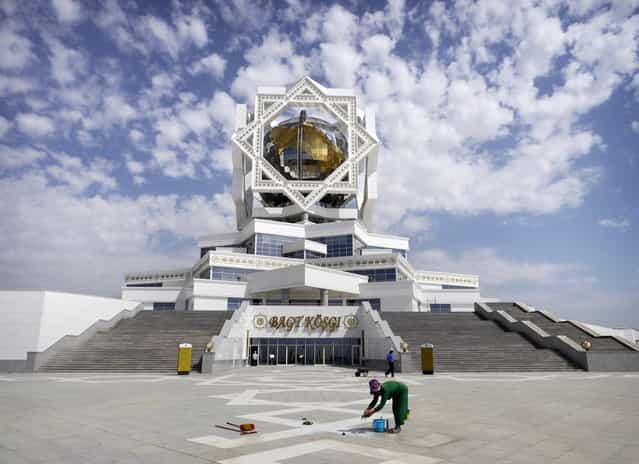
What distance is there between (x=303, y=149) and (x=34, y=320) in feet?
175

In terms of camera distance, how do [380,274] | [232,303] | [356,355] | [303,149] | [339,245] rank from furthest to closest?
[303,149], [339,245], [380,274], [232,303], [356,355]

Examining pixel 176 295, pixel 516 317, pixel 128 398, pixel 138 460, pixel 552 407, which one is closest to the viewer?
pixel 138 460

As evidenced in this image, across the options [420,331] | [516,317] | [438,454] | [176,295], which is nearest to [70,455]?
[438,454]

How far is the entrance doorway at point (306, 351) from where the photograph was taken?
114ft

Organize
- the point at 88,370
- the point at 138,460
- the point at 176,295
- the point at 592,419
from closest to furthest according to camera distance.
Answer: the point at 138,460, the point at 592,419, the point at 88,370, the point at 176,295

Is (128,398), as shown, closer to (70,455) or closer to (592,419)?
(70,455)

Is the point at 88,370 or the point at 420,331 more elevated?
the point at 420,331

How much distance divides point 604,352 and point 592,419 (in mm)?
19048

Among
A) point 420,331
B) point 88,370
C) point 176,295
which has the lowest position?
point 88,370

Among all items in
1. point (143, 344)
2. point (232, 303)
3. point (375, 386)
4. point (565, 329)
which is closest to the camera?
point (375, 386)

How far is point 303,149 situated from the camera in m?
75.2

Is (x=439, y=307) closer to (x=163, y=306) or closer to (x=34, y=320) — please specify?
(x=163, y=306)

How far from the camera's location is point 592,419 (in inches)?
408

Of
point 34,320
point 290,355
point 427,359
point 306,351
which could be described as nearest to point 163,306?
point 290,355
